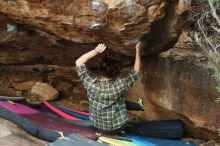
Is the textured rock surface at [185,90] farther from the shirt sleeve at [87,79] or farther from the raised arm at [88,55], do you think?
the shirt sleeve at [87,79]

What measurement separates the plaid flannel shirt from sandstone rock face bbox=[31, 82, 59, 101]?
6.37 feet

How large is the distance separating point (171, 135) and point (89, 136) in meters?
1.09

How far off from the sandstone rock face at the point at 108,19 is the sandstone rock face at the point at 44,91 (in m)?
1.61

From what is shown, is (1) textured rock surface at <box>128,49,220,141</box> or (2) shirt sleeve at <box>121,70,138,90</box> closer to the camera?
(2) shirt sleeve at <box>121,70,138,90</box>

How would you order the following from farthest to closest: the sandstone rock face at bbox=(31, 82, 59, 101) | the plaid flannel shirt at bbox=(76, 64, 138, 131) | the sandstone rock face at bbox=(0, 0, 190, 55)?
the sandstone rock face at bbox=(31, 82, 59, 101)
the plaid flannel shirt at bbox=(76, 64, 138, 131)
the sandstone rock face at bbox=(0, 0, 190, 55)

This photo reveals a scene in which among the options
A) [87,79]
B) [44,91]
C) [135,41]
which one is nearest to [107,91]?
[87,79]

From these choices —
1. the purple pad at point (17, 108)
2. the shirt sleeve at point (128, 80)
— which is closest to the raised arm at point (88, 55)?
the shirt sleeve at point (128, 80)

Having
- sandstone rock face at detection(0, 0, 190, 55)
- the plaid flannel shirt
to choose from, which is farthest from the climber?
sandstone rock face at detection(0, 0, 190, 55)

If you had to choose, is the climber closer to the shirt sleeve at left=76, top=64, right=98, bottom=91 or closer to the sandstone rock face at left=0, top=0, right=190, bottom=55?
the shirt sleeve at left=76, top=64, right=98, bottom=91

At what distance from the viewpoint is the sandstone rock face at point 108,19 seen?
4.33 m

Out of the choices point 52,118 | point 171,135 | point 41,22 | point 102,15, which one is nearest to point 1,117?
point 52,118

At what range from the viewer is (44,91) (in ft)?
21.4

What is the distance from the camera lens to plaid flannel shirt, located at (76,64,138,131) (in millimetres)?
4434

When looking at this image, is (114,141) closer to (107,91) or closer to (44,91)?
(107,91)
